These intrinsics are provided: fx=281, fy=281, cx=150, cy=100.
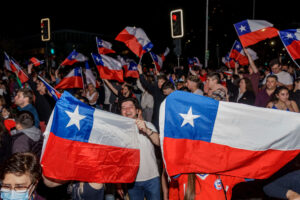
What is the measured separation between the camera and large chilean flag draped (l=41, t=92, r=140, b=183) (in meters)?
3.13

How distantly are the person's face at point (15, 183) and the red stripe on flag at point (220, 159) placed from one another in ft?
4.53

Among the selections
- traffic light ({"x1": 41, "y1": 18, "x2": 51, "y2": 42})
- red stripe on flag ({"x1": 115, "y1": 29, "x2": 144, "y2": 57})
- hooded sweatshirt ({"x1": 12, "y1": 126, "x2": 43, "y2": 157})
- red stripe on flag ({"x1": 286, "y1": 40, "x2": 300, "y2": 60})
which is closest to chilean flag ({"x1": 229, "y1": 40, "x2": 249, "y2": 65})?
red stripe on flag ({"x1": 115, "y1": 29, "x2": 144, "y2": 57})

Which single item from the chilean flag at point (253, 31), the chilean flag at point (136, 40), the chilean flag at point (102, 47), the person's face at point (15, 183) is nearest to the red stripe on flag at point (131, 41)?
the chilean flag at point (136, 40)

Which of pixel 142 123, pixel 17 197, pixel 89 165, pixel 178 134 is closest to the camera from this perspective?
pixel 17 197

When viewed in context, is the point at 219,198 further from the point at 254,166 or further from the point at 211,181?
the point at 254,166

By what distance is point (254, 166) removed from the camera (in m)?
3.09

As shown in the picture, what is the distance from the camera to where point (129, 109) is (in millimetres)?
4020

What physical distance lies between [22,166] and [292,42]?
5.71 metres

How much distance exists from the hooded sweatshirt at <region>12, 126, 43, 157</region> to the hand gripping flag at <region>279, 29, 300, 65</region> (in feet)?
17.0

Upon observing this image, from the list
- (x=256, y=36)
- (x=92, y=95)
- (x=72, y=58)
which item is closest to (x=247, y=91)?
(x=256, y=36)

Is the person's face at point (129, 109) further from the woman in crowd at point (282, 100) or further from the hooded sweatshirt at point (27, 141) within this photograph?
the woman in crowd at point (282, 100)

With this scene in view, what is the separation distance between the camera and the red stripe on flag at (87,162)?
310 centimetres

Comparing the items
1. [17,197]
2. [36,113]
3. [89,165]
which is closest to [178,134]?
[89,165]

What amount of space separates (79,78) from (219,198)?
288 inches
